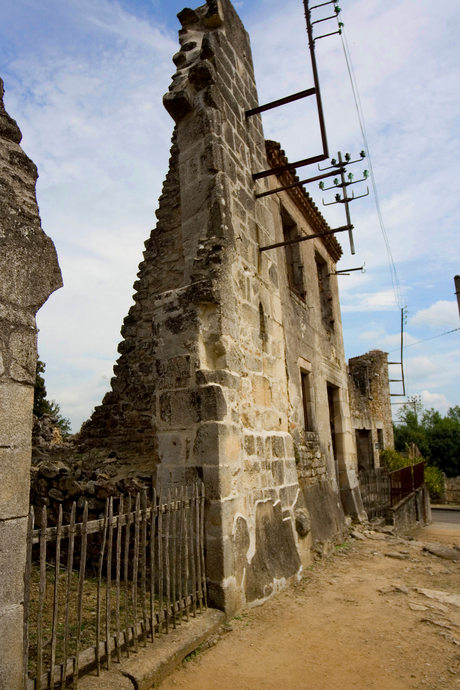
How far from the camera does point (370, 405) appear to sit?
16719 mm

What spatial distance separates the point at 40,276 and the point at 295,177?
694 cm

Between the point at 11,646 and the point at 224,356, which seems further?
the point at 224,356

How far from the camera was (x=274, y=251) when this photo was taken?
6.62 metres

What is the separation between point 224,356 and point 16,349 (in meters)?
2.49

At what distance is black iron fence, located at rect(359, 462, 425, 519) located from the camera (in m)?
11.5

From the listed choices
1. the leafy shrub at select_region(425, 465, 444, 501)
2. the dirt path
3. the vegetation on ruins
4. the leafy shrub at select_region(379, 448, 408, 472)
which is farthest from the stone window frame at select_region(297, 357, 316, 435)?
the leafy shrub at select_region(425, 465, 444, 501)

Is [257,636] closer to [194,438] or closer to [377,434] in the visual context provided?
[194,438]

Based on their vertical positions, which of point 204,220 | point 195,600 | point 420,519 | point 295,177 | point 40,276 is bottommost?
point 420,519

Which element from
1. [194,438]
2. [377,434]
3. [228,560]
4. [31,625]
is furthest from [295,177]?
[377,434]

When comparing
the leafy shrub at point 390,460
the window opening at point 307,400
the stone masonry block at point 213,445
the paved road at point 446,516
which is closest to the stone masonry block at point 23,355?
the stone masonry block at point 213,445

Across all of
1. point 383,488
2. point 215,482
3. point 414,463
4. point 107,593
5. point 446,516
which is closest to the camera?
point 107,593

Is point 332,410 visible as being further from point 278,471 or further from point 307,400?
point 278,471

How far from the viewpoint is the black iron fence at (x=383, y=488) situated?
452 inches

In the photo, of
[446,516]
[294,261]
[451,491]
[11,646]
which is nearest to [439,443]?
[451,491]
